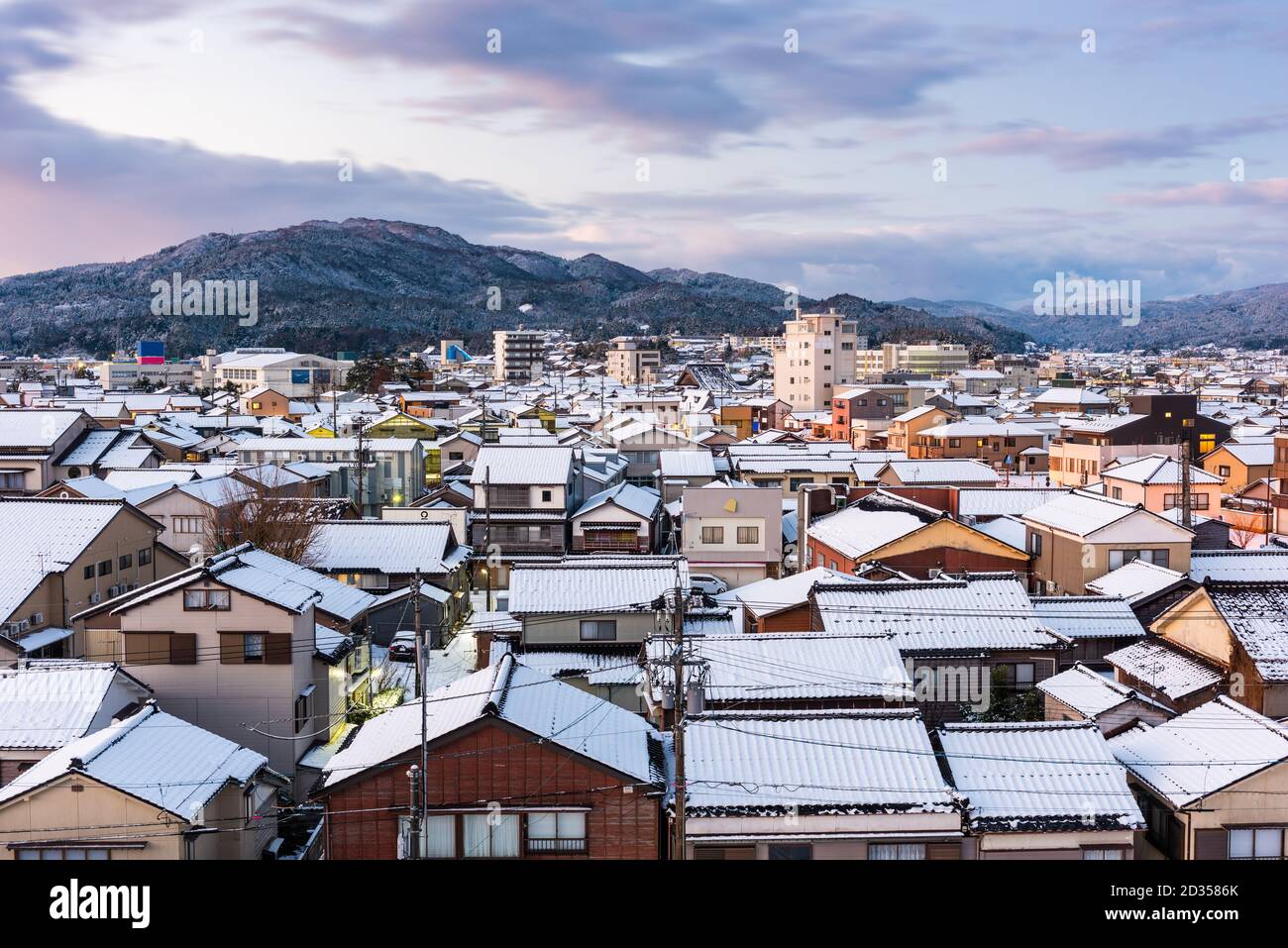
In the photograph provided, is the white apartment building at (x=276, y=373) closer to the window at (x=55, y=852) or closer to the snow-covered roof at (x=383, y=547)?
the snow-covered roof at (x=383, y=547)

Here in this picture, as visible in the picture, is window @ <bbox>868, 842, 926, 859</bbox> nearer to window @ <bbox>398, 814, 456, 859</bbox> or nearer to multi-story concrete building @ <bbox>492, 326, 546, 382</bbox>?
window @ <bbox>398, 814, 456, 859</bbox>

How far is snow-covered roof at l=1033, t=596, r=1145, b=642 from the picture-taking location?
16234 millimetres

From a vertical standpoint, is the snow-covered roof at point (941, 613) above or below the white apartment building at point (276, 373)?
below

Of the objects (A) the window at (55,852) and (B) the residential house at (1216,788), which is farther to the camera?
(B) the residential house at (1216,788)

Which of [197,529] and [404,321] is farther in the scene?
[404,321]

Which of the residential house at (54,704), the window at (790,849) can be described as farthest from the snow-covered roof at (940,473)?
the residential house at (54,704)

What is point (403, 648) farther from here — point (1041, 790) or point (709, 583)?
point (1041, 790)

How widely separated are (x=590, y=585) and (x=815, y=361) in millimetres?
53243

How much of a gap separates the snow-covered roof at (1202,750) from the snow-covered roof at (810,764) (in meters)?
2.28

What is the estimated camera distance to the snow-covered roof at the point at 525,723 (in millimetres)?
9617

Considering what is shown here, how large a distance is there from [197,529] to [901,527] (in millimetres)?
15463

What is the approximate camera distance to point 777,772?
9.62m

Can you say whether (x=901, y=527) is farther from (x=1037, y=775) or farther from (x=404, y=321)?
(x=404, y=321)
